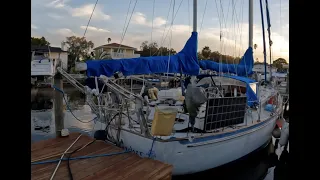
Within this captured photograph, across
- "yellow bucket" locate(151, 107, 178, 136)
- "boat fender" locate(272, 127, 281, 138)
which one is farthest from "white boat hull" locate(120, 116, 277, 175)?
"boat fender" locate(272, 127, 281, 138)

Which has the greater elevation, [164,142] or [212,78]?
[212,78]

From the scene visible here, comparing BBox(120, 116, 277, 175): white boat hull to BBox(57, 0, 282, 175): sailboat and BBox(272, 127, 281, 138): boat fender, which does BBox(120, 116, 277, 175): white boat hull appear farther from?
BBox(272, 127, 281, 138): boat fender

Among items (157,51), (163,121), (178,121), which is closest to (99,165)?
(163,121)

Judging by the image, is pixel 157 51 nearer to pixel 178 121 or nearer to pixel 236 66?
pixel 236 66

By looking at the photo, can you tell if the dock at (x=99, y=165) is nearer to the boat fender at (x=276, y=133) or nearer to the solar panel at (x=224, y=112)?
the solar panel at (x=224, y=112)

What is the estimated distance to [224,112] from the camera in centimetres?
512

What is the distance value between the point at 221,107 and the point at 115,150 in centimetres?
247

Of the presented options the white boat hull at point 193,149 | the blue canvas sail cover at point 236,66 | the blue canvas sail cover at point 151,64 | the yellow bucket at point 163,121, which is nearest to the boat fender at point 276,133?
the blue canvas sail cover at point 236,66

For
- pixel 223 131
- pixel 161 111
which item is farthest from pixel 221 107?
pixel 161 111

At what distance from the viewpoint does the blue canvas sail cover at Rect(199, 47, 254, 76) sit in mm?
8302

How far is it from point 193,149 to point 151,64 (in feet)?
7.24
